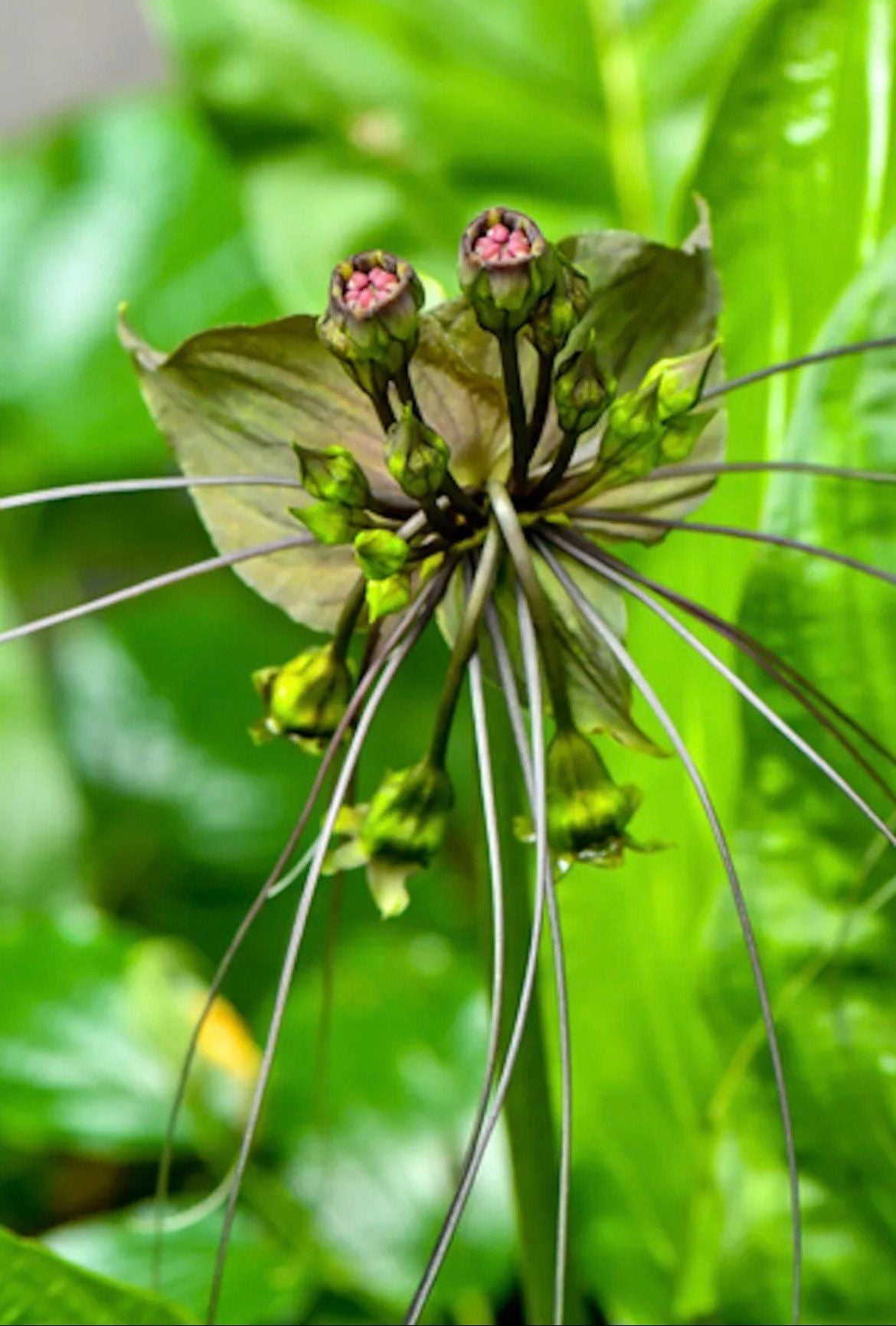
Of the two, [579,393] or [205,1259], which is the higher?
[579,393]

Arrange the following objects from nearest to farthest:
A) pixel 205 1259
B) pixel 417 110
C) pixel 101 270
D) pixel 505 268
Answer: pixel 505 268, pixel 205 1259, pixel 417 110, pixel 101 270

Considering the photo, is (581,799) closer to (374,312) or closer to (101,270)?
(374,312)

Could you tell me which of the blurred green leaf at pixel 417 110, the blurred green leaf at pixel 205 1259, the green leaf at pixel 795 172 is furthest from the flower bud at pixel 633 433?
the blurred green leaf at pixel 417 110

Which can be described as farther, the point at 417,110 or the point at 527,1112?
the point at 417,110

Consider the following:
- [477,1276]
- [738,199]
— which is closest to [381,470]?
[738,199]

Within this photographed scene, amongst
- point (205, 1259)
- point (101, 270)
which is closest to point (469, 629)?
point (205, 1259)

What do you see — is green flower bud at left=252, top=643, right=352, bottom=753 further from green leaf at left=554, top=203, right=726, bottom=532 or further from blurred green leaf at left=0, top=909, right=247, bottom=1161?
blurred green leaf at left=0, top=909, right=247, bottom=1161

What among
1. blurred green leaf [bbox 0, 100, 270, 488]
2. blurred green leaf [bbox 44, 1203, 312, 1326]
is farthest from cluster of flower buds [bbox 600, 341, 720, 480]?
blurred green leaf [bbox 0, 100, 270, 488]
